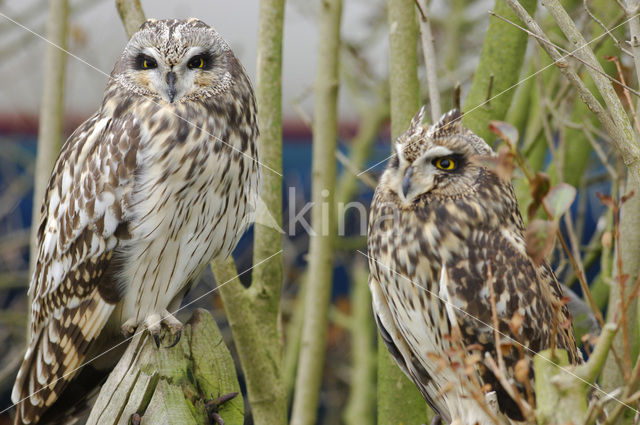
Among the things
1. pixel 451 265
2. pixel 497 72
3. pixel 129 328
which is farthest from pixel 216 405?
pixel 497 72

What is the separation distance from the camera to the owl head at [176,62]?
1932 millimetres

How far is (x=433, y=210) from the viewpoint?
6.30 feet

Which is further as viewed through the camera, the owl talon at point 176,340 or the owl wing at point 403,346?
the owl wing at point 403,346

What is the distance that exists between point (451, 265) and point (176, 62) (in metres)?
0.91

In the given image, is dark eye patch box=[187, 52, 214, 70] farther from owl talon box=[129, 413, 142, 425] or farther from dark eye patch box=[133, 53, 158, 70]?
owl talon box=[129, 413, 142, 425]

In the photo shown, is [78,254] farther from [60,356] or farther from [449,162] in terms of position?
[449,162]

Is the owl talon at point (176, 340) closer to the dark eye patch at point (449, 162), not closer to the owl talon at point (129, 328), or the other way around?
the owl talon at point (129, 328)

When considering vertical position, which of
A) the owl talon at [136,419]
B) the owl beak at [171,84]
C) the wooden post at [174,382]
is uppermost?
the owl beak at [171,84]

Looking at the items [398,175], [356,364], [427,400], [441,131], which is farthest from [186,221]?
[356,364]

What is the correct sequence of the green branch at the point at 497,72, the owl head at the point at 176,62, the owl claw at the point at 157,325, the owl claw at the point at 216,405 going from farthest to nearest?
the green branch at the point at 497,72
the owl head at the point at 176,62
the owl claw at the point at 157,325
the owl claw at the point at 216,405

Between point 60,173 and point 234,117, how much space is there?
55 centimetres

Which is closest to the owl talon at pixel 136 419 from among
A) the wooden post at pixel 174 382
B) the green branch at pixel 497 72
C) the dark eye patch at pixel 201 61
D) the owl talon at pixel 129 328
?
the wooden post at pixel 174 382

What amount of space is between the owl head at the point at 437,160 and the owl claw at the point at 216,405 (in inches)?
27.4

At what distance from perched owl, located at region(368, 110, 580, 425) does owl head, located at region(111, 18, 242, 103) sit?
570 mm
